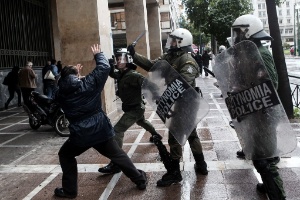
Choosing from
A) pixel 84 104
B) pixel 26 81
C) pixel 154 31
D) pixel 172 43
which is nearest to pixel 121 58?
pixel 172 43

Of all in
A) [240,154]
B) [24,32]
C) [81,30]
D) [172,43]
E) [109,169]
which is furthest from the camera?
[24,32]

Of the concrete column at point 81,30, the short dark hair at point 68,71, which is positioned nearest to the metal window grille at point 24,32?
the concrete column at point 81,30

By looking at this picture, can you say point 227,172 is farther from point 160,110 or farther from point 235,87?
point 235,87

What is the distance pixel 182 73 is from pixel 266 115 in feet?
3.73

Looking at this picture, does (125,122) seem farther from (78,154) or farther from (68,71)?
(68,71)

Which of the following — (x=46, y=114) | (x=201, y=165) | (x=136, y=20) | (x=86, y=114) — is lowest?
(x=201, y=165)

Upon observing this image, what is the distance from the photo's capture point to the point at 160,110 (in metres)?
4.07

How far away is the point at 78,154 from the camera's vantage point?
3.99 metres

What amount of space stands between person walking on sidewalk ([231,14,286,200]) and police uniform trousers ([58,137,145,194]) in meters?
1.38

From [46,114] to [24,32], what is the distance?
296 inches

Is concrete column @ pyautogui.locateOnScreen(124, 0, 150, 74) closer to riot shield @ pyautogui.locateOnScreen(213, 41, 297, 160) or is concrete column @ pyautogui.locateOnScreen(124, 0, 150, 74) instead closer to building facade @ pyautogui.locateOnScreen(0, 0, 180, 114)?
building facade @ pyautogui.locateOnScreen(0, 0, 180, 114)

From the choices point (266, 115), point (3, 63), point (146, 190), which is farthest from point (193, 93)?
point (3, 63)

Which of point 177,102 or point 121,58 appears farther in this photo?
point 121,58

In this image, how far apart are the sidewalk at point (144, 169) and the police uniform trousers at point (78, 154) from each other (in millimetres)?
210
